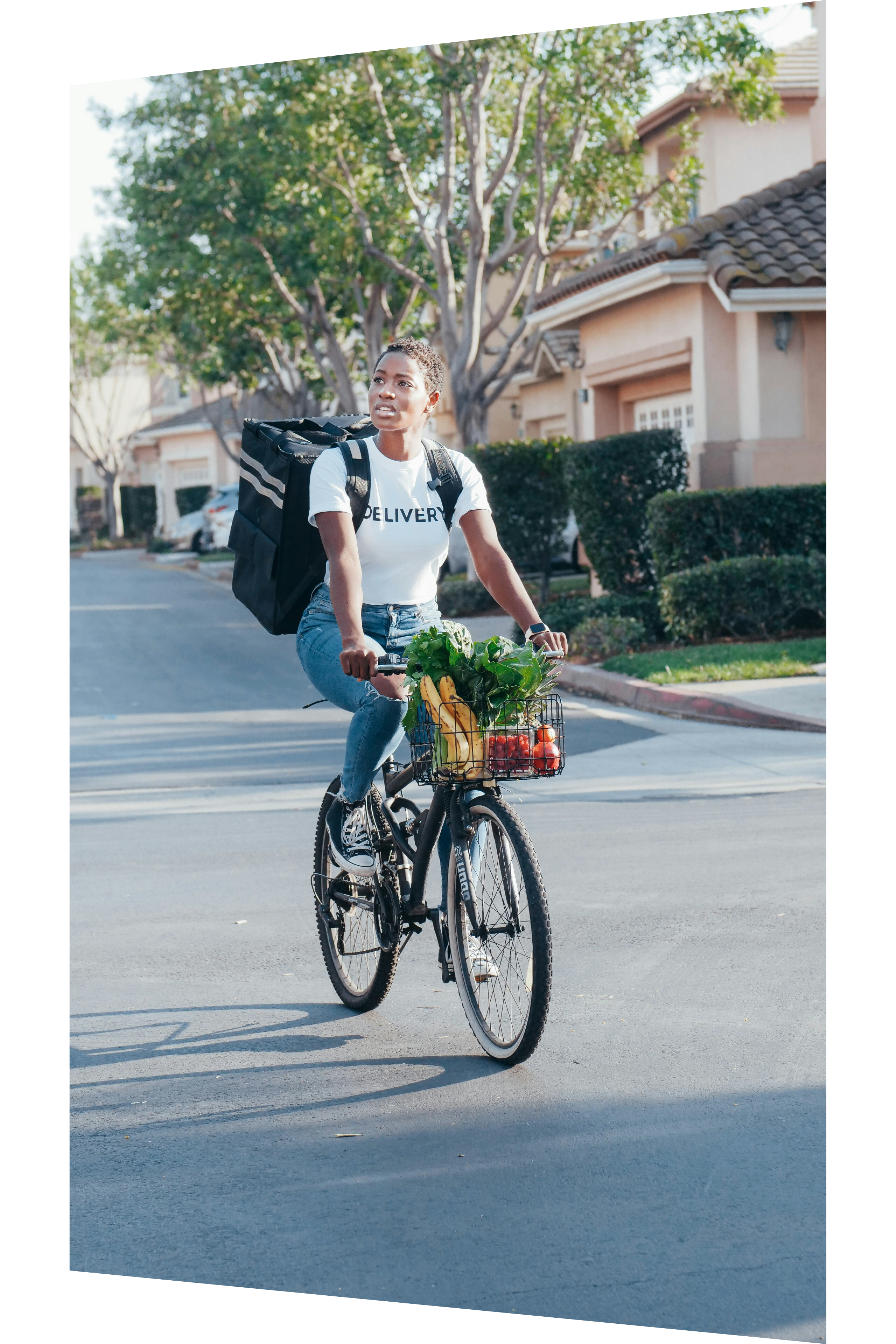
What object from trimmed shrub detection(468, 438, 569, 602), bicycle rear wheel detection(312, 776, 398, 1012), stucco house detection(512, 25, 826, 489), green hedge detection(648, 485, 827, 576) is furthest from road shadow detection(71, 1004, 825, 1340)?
trimmed shrub detection(468, 438, 569, 602)

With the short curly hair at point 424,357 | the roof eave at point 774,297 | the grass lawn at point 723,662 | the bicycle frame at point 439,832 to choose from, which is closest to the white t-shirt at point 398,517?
the short curly hair at point 424,357

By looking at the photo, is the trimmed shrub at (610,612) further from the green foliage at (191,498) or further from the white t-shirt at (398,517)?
the green foliage at (191,498)

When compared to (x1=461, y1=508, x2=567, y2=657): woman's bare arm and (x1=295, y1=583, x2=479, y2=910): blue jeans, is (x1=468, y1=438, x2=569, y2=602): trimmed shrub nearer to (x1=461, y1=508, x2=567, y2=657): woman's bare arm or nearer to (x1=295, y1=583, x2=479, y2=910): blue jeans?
(x1=295, y1=583, x2=479, y2=910): blue jeans

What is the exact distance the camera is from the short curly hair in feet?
15.6

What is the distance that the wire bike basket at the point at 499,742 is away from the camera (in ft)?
14.5

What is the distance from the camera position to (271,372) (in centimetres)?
3403

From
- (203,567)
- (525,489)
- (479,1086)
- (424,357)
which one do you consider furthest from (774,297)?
(203,567)

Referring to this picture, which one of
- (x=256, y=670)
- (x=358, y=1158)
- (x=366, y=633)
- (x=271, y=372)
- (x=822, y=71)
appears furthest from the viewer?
(x=271, y=372)

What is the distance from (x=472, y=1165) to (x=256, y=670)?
503 inches

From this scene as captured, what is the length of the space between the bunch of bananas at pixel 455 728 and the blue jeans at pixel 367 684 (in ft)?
1.21

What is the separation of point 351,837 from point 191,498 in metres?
46.1
